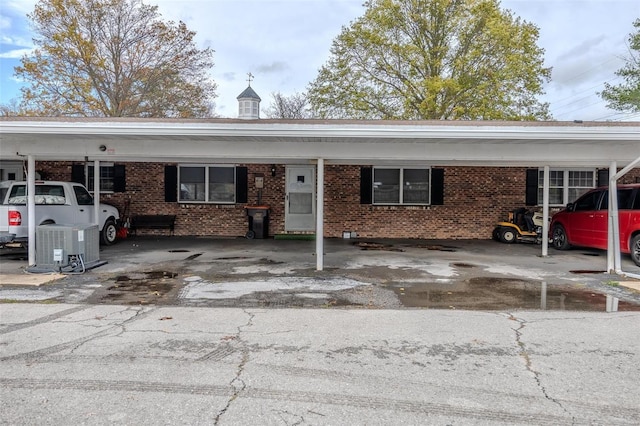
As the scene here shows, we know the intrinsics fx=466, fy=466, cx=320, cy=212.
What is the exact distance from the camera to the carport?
26.9ft

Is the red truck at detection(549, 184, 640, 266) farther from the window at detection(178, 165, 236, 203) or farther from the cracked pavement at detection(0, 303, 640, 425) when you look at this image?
the window at detection(178, 165, 236, 203)

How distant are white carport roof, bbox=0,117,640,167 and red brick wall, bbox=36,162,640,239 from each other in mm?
4911

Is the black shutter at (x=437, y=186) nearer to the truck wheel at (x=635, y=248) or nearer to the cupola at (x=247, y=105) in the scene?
the truck wheel at (x=635, y=248)

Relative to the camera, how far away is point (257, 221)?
14.6m

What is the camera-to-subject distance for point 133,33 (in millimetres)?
23516

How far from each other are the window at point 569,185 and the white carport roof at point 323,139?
551 centimetres

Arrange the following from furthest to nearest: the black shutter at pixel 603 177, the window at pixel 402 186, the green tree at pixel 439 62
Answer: the green tree at pixel 439 62, the window at pixel 402 186, the black shutter at pixel 603 177

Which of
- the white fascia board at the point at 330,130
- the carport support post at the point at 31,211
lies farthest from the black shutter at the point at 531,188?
the carport support post at the point at 31,211

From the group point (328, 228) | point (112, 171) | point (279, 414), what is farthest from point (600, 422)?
point (112, 171)

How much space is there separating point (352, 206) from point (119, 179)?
24.6 ft

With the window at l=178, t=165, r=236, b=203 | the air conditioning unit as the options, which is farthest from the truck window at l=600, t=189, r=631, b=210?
the air conditioning unit

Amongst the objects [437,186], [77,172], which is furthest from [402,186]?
[77,172]

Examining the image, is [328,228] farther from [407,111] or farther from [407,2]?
A: [407,2]

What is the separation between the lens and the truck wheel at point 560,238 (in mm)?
12664
